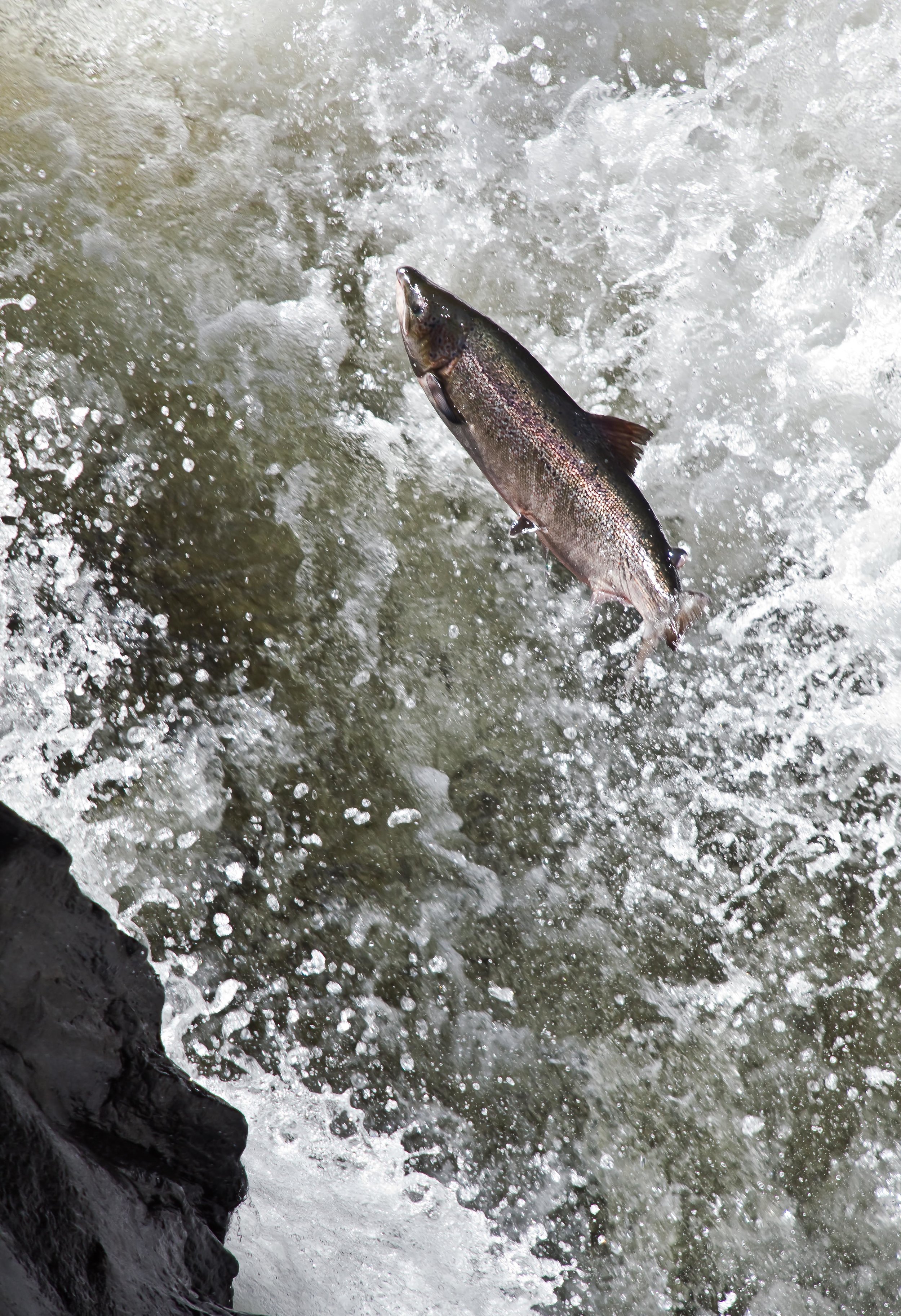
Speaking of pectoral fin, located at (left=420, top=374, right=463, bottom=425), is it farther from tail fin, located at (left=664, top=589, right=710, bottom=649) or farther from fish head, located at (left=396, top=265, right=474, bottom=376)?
tail fin, located at (left=664, top=589, right=710, bottom=649)

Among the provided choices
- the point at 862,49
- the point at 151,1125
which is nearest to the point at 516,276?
the point at 862,49

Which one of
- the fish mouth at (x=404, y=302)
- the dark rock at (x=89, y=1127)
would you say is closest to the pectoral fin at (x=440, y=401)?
the fish mouth at (x=404, y=302)

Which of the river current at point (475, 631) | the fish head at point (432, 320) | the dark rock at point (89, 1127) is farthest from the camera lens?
the river current at point (475, 631)

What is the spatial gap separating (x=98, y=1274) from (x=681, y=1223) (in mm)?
2072

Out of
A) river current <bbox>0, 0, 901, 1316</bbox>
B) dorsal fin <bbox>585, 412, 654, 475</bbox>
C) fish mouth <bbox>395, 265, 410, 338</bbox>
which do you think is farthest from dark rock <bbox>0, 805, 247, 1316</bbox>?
dorsal fin <bbox>585, 412, 654, 475</bbox>

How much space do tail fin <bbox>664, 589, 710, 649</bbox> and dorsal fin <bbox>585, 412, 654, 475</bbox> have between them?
1.11ft

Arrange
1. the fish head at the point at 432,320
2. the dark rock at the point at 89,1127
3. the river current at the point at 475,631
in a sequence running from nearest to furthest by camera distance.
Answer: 1. the dark rock at the point at 89,1127
2. the fish head at the point at 432,320
3. the river current at the point at 475,631

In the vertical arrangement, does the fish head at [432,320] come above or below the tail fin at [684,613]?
above

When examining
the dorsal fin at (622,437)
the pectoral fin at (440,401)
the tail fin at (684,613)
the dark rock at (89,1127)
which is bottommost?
the dark rock at (89,1127)

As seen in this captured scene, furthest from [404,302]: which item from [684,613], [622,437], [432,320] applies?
[684,613]

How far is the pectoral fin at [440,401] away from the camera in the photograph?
2248mm

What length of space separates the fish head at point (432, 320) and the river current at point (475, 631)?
73 centimetres

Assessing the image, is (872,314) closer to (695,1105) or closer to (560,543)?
(560,543)

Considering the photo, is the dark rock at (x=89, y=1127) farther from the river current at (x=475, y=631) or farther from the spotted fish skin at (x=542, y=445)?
the spotted fish skin at (x=542, y=445)
